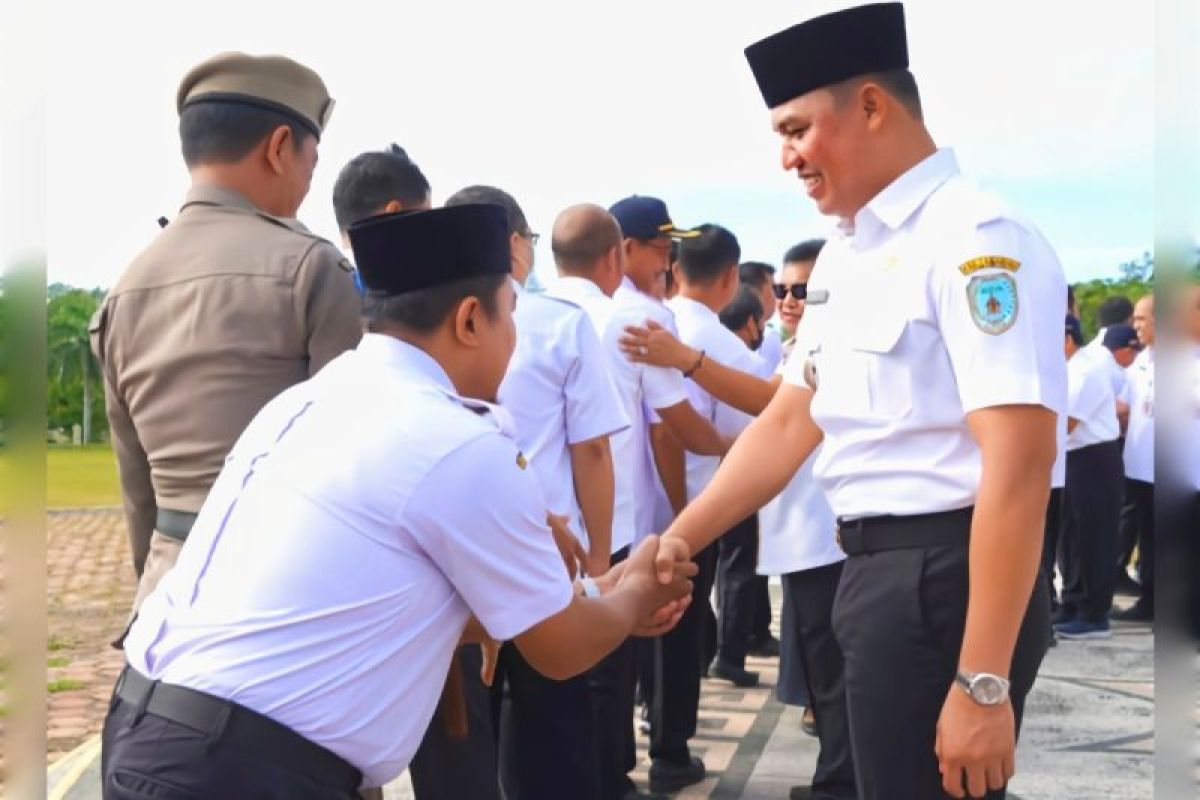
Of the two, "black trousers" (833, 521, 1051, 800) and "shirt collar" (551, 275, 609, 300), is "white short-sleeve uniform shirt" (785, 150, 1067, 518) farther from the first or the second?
"shirt collar" (551, 275, 609, 300)

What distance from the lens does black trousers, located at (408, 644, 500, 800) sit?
3160 mm

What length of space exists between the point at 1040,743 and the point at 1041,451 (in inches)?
149

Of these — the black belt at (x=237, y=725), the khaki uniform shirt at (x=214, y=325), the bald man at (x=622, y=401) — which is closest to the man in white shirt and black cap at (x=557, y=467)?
the bald man at (x=622, y=401)

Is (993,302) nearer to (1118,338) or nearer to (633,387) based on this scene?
(633,387)

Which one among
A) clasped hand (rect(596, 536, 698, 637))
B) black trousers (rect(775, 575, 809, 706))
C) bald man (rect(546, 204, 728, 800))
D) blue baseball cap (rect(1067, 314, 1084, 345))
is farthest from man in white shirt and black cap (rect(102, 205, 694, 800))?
blue baseball cap (rect(1067, 314, 1084, 345))

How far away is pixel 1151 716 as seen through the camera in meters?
5.88

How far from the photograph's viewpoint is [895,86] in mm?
2416

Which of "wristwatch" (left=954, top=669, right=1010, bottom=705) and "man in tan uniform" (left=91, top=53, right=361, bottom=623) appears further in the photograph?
"man in tan uniform" (left=91, top=53, right=361, bottom=623)

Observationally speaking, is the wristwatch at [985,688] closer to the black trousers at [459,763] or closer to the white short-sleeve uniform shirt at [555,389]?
Answer: the black trousers at [459,763]

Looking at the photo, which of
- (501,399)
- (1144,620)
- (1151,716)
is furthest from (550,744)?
(1144,620)

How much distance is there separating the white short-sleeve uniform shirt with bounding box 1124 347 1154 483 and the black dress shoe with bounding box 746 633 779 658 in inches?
124

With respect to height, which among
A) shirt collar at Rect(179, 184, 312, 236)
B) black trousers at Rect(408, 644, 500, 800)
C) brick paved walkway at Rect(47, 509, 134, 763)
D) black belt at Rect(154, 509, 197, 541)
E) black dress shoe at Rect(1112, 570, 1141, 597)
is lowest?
brick paved walkway at Rect(47, 509, 134, 763)

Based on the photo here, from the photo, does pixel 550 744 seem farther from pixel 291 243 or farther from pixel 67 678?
pixel 67 678

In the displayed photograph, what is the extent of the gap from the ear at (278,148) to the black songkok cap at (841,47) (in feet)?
3.61
